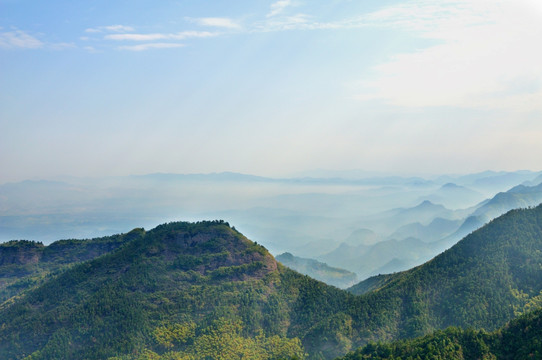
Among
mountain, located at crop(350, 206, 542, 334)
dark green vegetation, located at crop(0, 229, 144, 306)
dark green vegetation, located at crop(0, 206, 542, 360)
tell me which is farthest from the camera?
dark green vegetation, located at crop(0, 229, 144, 306)

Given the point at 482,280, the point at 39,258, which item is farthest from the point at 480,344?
the point at 39,258

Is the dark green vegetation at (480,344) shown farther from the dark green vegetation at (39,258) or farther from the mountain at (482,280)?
the dark green vegetation at (39,258)

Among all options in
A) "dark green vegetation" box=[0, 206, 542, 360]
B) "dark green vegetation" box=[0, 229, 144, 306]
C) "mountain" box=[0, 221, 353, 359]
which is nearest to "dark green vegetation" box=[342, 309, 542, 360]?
"dark green vegetation" box=[0, 206, 542, 360]

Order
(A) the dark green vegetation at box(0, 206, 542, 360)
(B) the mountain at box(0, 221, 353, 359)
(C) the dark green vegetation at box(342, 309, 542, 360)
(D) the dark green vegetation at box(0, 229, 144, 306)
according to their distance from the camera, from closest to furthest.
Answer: (C) the dark green vegetation at box(342, 309, 542, 360)
(A) the dark green vegetation at box(0, 206, 542, 360)
(B) the mountain at box(0, 221, 353, 359)
(D) the dark green vegetation at box(0, 229, 144, 306)

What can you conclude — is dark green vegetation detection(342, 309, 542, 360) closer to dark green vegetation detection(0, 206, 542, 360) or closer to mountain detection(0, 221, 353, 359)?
dark green vegetation detection(0, 206, 542, 360)

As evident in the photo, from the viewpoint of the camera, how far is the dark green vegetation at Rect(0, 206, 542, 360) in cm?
11450

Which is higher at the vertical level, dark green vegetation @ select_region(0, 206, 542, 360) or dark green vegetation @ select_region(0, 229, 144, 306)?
dark green vegetation @ select_region(0, 229, 144, 306)

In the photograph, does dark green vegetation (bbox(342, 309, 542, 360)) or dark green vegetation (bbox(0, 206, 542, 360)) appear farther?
dark green vegetation (bbox(0, 206, 542, 360))

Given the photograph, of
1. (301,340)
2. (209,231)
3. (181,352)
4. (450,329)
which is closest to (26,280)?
(209,231)

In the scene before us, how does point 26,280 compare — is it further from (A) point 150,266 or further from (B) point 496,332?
(B) point 496,332

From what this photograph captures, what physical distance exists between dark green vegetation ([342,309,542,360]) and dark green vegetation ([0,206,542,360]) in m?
16.5

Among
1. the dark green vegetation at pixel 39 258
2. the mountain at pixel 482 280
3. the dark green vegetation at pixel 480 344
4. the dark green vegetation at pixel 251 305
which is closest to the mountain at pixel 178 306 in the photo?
the dark green vegetation at pixel 251 305

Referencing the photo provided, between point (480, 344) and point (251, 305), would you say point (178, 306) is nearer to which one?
point (251, 305)

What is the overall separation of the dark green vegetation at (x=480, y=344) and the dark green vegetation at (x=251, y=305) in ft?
54.1
